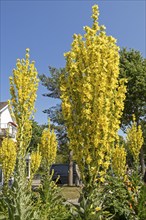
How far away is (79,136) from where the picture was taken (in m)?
3.83

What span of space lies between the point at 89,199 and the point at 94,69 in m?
1.84

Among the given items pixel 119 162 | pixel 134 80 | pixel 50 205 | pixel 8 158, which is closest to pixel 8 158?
pixel 8 158

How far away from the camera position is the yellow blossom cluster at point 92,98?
375 cm

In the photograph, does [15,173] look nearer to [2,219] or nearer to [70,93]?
[2,219]

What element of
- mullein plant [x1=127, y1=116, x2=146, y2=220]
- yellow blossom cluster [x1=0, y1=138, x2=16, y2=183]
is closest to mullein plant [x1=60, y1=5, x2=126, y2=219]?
mullein plant [x1=127, y1=116, x2=146, y2=220]

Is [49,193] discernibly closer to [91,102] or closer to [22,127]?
[22,127]

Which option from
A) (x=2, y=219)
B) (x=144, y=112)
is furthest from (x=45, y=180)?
(x=144, y=112)

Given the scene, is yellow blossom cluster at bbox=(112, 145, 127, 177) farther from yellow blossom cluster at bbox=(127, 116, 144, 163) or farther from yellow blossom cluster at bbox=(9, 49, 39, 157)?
yellow blossom cluster at bbox=(9, 49, 39, 157)

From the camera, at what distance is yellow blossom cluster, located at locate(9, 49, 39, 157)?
18.7ft

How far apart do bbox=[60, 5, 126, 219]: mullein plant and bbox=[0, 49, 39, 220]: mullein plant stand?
5.38 ft

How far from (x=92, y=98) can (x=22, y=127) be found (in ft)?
7.75

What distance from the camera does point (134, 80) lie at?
893 inches

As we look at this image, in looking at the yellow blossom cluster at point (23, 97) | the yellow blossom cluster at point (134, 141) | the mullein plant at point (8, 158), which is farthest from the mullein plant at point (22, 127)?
the yellow blossom cluster at point (134, 141)

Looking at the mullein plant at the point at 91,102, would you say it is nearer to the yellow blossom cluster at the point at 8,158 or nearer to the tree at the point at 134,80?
the yellow blossom cluster at the point at 8,158
